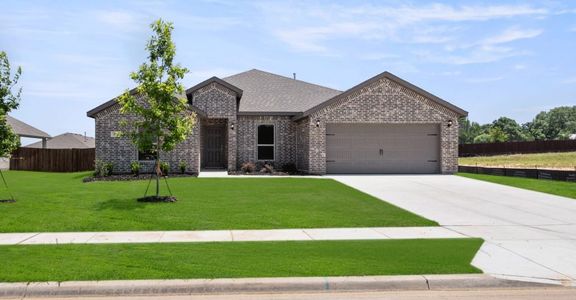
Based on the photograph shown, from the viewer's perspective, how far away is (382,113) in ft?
81.0

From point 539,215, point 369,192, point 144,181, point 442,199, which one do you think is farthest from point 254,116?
point 539,215

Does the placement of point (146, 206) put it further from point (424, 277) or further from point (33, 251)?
point (424, 277)

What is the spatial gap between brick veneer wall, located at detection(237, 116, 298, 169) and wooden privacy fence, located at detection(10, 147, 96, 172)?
34.8 feet

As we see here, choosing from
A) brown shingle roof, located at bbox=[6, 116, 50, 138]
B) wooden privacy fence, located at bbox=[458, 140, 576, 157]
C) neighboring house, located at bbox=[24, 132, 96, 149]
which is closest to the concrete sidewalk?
brown shingle roof, located at bbox=[6, 116, 50, 138]

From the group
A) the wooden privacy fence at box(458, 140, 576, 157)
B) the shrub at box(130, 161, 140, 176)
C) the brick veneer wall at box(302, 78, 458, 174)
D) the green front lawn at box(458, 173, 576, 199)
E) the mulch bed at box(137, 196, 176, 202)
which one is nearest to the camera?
the mulch bed at box(137, 196, 176, 202)

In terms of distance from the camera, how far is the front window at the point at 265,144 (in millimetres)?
26672

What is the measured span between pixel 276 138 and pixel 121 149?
25.5 feet

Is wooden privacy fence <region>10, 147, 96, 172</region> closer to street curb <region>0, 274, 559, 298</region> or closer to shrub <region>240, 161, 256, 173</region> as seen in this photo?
shrub <region>240, 161, 256, 173</region>

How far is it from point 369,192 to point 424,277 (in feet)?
33.8

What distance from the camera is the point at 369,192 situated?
55.0 ft

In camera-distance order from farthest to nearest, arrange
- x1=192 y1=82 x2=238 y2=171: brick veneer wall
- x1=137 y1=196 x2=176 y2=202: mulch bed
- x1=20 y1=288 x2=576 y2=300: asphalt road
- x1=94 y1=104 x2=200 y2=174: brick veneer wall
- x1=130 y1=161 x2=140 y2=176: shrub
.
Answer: x1=192 y1=82 x2=238 y2=171: brick veneer wall
x1=94 y1=104 x2=200 y2=174: brick veneer wall
x1=130 y1=161 x2=140 y2=176: shrub
x1=137 y1=196 x2=176 y2=202: mulch bed
x1=20 y1=288 x2=576 y2=300: asphalt road

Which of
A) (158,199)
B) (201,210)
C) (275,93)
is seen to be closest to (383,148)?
(275,93)

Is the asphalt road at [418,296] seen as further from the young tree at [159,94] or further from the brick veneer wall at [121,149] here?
the brick veneer wall at [121,149]

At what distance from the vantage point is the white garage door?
25.1 m
